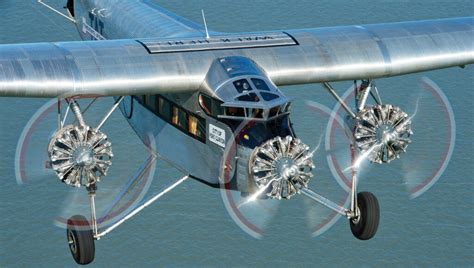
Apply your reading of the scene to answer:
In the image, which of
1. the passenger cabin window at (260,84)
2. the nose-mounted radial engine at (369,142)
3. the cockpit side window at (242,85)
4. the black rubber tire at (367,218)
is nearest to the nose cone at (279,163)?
the passenger cabin window at (260,84)

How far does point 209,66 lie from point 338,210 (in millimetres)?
8442

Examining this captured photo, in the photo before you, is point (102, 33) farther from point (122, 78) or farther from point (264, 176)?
point (264, 176)

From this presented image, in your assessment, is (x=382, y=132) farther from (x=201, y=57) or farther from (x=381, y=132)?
(x=201, y=57)

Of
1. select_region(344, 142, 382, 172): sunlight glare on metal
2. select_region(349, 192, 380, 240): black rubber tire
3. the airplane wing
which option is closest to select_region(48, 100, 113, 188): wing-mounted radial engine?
the airplane wing

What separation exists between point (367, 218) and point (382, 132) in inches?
158

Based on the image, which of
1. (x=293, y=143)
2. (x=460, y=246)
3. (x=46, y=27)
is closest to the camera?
(x=293, y=143)

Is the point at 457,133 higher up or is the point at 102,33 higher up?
the point at 102,33

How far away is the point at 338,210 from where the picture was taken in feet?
163

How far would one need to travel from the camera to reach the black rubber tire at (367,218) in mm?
51375

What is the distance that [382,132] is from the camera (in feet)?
165

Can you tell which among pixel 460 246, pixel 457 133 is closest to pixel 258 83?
pixel 460 246

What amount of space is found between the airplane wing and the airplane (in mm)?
53

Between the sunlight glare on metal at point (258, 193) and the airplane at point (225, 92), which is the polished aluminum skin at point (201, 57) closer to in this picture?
the airplane at point (225, 92)

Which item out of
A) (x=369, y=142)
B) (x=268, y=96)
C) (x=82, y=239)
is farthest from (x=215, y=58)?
(x=82, y=239)
